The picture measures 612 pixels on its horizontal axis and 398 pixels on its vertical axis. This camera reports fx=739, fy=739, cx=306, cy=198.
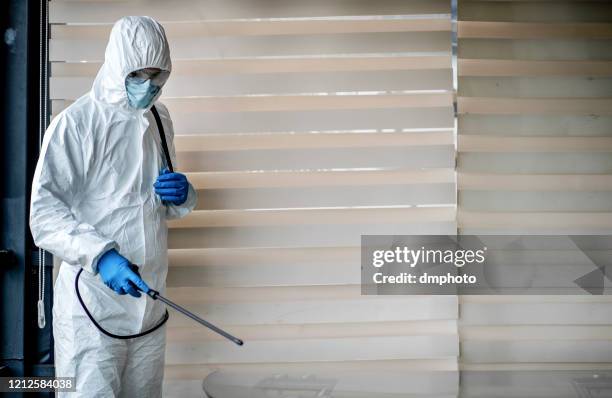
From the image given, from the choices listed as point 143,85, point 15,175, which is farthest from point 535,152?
point 15,175

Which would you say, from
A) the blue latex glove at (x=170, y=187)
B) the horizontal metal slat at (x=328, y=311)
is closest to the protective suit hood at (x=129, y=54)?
the blue latex glove at (x=170, y=187)

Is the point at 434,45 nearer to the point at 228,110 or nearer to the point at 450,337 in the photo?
the point at 228,110

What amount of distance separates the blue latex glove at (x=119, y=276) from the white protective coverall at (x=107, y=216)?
0.13 feet

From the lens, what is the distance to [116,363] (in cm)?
278

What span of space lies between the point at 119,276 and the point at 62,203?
1.20ft

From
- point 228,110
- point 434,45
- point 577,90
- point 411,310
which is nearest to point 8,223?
point 228,110

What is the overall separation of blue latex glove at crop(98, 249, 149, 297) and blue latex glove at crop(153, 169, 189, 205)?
0.38 m

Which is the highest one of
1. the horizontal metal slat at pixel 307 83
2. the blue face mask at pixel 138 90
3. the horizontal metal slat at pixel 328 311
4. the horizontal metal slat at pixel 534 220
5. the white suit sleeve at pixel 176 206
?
the horizontal metal slat at pixel 307 83

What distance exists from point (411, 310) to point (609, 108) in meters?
1.35

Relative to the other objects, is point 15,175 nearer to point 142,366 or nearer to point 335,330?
point 142,366

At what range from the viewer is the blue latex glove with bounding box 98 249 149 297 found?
259 centimetres

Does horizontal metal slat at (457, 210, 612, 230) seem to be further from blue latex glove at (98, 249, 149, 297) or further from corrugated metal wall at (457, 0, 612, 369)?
blue latex glove at (98, 249, 149, 297)

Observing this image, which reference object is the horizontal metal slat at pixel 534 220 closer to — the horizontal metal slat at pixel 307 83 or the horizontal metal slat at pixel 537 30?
the horizontal metal slat at pixel 307 83

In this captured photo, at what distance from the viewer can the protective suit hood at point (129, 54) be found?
9.05 feet
